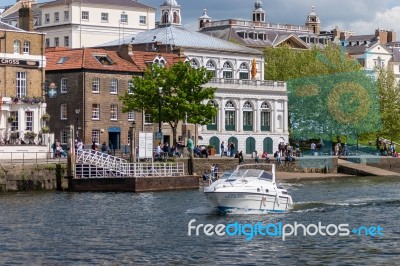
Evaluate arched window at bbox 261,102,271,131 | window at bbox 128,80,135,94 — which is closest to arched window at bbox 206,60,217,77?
arched window at bbox 261,102,271,131

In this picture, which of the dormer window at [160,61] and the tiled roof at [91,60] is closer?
the tiled roof at [91,60]

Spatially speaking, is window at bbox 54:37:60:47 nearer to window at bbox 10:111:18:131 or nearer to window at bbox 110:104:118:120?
window at bbox 110:104:118:120

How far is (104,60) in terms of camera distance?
11581cm

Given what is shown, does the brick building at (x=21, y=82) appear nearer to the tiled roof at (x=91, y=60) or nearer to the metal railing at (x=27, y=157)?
the metal railing at (x=27, y=157)

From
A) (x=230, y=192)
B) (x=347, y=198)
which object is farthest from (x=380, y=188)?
(x=230, y=192)

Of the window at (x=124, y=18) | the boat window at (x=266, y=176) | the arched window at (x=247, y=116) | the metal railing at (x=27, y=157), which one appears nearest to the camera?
the boat window at (x=266, y=176)

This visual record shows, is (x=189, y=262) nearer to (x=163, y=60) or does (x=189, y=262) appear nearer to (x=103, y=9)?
(x=163, y=60)

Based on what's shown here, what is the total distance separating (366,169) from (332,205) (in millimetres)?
47596

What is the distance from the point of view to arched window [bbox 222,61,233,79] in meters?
133

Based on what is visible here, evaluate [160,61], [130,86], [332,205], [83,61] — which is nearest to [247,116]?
[160,61]

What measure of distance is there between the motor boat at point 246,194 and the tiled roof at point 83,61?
1930 inches

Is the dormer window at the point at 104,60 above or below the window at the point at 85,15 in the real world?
below

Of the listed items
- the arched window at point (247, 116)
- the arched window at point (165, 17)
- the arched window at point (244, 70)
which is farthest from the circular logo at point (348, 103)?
the arched window at point (165, 17)

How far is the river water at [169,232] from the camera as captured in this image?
4900 centimetres
